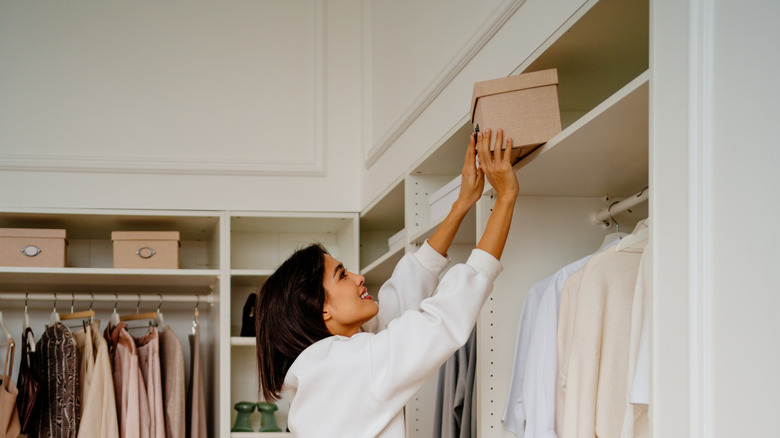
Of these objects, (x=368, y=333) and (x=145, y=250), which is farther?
(x=145, y=250)

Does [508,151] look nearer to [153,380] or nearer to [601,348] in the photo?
[601,348]

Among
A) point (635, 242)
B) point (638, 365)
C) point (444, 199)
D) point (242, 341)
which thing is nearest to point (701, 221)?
point (638, 365)

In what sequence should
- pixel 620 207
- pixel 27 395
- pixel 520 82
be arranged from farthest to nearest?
pixel 27 395, pixel 620 207, pixel 520 82

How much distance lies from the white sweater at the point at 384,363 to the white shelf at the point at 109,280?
72.0 inches

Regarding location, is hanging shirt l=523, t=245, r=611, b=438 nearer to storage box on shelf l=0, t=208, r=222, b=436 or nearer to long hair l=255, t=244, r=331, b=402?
long hair l=255, t=244, r=331, b=402

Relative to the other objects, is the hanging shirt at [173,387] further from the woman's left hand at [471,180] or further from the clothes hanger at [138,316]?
the woman's left hand at [471,180]

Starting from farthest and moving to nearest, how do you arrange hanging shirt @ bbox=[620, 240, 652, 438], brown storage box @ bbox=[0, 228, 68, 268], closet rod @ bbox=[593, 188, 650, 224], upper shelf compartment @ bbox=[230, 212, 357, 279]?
upper shelf compartment @ bbox=[230, 212, 357, 279] < brown storage box @ bbox=[0, 228, 68, 268] < closet rod @ bbox=[593, 188, 650, 224] < hanging shirt @ bbox=[620, 240, 652, 438]

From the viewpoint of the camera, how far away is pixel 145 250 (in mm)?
3549

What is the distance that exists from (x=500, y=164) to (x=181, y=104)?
2397 mm

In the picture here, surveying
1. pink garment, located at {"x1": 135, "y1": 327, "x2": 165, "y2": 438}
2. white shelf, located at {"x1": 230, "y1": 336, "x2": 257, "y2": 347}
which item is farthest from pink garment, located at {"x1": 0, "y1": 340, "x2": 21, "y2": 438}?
white shelf, located at {"x1": 230, "y1": 336, "x2": 257, "y2": 347}

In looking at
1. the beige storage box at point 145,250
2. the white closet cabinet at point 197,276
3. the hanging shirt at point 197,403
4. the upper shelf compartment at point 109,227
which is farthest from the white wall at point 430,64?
the hanging shirt at point 197,403

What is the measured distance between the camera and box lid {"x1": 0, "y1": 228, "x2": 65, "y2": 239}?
3449 millimetres

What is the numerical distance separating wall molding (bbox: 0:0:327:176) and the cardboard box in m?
1.40

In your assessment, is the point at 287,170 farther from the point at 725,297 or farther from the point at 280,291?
the point at 725,297
